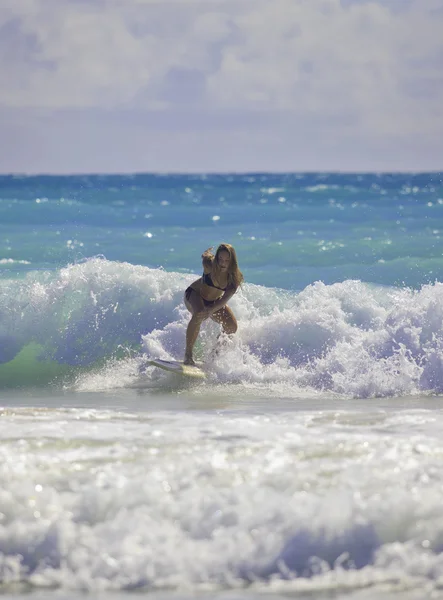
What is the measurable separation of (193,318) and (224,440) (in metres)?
3.95

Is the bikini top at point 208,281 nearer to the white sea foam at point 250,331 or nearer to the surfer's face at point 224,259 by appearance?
the surfer's face at point 224,259

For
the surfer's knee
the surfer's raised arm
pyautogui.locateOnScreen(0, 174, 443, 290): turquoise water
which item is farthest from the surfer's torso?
pyautogui.locateOnScreen(0, 174, 443, 290): turquoise water

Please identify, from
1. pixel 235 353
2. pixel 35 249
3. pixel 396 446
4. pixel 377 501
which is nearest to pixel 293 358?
pixel 235 353

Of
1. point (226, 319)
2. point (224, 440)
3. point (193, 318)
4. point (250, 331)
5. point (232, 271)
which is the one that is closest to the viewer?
point (224, 440)

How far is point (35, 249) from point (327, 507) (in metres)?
18.9

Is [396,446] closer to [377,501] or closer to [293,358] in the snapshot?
[377,501]

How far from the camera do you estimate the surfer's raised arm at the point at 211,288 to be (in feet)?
32.6

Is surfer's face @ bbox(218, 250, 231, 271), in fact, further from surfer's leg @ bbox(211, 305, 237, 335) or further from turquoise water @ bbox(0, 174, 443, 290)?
turquoise water @ bbox(0, 174, 443, 290)

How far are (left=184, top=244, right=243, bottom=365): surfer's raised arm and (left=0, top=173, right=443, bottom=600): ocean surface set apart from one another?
51cm

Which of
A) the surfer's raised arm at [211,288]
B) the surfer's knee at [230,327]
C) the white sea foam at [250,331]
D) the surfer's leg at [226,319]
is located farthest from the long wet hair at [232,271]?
the white sea foam at [250,331]

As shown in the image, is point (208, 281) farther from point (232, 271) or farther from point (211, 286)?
point (232, 271)

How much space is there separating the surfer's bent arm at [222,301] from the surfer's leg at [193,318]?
10 centimetres

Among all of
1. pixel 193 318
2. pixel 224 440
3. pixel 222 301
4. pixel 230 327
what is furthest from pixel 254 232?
pixel 224 440

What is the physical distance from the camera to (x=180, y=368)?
396 inches
